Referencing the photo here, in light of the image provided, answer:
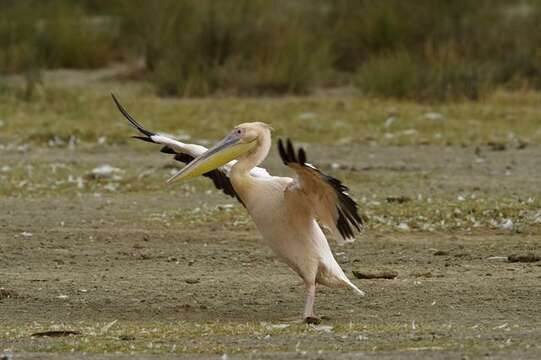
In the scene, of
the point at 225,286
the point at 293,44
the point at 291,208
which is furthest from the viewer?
the point at 293,44

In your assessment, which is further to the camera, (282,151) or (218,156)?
(218,156)

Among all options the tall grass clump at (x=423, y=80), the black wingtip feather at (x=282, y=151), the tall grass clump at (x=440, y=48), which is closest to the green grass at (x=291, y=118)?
the tall grass clump at (x=423, y=80)

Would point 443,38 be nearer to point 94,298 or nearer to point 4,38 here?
point 4,38

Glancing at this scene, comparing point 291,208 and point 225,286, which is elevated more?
point 291,208

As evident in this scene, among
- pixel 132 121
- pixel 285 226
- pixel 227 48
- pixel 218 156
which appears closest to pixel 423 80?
pixel 227 48

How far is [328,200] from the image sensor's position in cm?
707

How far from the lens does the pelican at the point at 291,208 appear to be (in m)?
7.07

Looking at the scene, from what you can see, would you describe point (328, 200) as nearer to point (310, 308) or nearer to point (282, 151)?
point (310, 308)

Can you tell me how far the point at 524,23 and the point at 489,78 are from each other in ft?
8.84

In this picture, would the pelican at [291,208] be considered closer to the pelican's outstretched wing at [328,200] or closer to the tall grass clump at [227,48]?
the pelican's outstretched wing at [328,200]

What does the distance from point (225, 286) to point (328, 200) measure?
3.95 feet

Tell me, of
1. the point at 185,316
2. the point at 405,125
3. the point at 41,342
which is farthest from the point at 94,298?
the point at 405,125

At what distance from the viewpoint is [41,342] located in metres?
6.31

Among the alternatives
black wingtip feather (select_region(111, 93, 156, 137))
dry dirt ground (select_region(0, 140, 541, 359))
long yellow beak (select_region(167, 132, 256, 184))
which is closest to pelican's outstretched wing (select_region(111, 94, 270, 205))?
black wingtip feather (select_region(111, 93, 156, 137))
